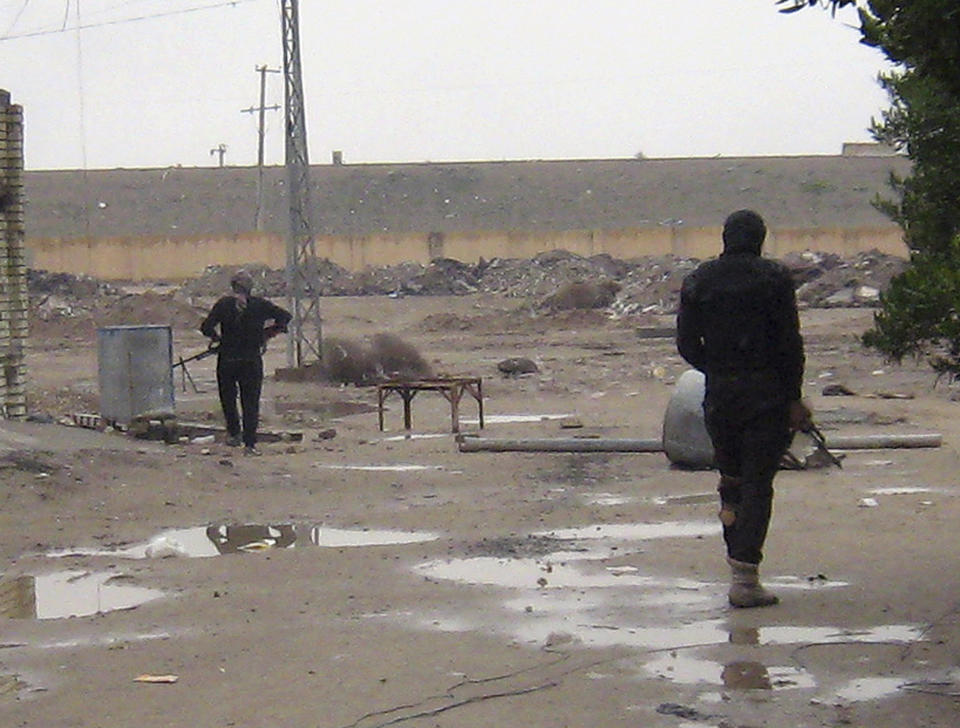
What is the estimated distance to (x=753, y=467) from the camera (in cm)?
795

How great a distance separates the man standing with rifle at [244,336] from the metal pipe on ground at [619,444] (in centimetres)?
215

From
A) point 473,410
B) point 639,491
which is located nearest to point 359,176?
point 473,410

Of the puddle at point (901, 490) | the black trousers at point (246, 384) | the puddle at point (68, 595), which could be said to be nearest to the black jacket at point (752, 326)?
the puddle at point (68, 595)

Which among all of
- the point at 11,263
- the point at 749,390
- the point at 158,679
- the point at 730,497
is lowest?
the point at 158,679

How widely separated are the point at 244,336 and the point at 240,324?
0.13 meters

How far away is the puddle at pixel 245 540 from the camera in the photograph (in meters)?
10.6

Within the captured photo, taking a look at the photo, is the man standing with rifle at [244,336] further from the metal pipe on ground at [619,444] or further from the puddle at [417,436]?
the puddle at [417,436]

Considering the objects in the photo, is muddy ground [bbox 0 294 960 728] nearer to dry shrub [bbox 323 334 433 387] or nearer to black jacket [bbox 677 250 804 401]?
black jacket [bbox 677 250 804 401]

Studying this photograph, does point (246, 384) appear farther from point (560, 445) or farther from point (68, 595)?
point (68, 595)

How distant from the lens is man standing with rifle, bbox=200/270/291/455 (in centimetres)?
1605

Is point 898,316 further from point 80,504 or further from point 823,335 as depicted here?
point 823,335

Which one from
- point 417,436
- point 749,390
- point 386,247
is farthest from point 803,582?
point 386,247

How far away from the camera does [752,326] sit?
8.01 meters

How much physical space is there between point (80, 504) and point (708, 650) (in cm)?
682
